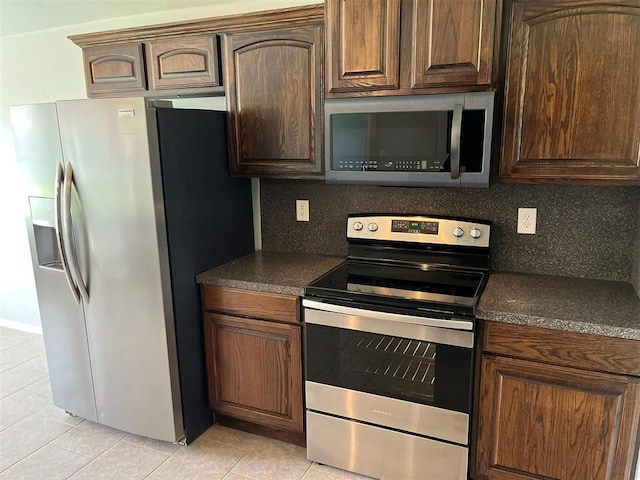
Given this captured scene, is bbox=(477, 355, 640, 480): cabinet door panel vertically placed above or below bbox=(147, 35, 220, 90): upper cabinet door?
below

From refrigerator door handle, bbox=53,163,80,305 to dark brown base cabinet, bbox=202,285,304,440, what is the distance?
64 cm

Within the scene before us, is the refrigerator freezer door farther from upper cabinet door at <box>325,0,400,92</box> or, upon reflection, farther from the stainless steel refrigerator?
upper cabinet door at <box>325,0,400,92</box>

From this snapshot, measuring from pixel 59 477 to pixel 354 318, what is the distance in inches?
61.6

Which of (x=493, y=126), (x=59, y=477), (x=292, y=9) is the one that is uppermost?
(x=292, y=9)

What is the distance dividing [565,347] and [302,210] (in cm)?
147

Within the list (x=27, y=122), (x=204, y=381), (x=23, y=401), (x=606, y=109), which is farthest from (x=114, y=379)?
(x=606, y=109)

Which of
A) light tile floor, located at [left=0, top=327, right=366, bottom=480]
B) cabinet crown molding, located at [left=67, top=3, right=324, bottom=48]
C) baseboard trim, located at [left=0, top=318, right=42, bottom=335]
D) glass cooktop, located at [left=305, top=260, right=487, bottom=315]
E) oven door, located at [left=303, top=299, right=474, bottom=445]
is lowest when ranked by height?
light tile floor, located at [left=0, top=327, right=366, bottom=480]

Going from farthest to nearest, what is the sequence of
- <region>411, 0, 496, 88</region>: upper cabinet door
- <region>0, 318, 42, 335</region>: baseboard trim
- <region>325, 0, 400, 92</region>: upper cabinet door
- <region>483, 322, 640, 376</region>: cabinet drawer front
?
<region>0, 318, 42, 335</region>: baseboard trim, <region>325, 0, 400, 92</region>: upper cabinet door, <region>411, 0, 496, 88</region>: upper cabinet door, <region>483, 322, 640, 376</region>: cabinet drawer front

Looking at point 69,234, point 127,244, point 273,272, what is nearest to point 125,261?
point 127,244

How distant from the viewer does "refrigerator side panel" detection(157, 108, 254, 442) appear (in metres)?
2.12

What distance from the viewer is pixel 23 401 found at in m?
Result: 2.82

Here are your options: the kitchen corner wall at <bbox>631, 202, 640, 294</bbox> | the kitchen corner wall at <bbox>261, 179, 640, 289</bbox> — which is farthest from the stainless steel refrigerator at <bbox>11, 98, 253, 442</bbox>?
the kitchen corner wall at <bbox>631, 202, 640, 294</bbox>

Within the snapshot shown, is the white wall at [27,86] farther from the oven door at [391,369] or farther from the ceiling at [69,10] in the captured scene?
the oven door at [391,369]

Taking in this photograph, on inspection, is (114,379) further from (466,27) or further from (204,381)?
(466,27)
